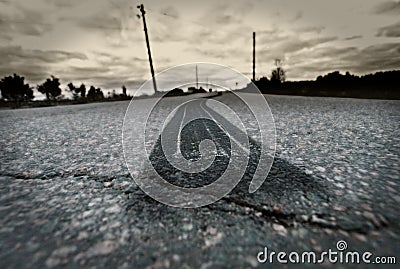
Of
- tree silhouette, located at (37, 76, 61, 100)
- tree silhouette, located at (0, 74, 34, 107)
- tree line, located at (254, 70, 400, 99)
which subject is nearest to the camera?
tree line, located at (254, 70, 400, 99)

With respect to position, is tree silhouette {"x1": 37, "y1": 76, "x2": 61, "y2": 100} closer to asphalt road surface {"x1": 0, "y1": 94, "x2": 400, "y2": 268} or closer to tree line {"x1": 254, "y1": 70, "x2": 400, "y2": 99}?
tree line {"x1": 254, "y1": 70, "x2": 400, "y2": 99}

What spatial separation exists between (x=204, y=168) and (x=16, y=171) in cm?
159

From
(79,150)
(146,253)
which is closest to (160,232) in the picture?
(146,253)

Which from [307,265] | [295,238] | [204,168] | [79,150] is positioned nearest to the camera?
[307,265]

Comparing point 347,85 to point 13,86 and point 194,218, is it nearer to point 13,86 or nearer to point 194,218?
point 194,218

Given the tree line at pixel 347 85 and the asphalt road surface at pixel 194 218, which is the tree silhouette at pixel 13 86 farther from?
the asphalt road surface at pixel 194 218

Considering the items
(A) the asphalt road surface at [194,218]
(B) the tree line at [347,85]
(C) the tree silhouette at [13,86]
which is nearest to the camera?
(A) the asphalt road surface at [194,218]

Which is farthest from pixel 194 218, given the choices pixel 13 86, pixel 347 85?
pixel 13 86

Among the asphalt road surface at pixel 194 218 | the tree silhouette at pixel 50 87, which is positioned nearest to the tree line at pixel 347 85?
the asphalt road surface at pixel 194 218

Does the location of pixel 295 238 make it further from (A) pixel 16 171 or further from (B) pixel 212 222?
(A) pixel 16 171

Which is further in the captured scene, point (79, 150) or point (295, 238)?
point (79, 150)

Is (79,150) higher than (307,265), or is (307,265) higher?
(79,150)

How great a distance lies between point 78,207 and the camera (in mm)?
1146

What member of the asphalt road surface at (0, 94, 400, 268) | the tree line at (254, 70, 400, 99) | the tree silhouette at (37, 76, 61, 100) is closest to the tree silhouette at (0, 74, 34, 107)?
the tree silhouette at (37, 76, 61, 100)
